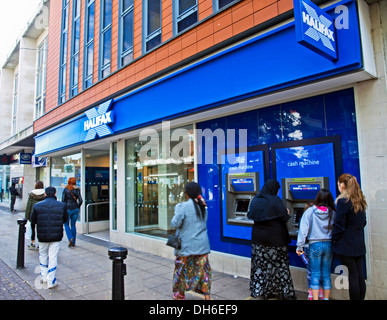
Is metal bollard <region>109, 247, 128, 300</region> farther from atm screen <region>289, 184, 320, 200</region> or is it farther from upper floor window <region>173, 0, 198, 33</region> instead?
upper floor window <region>173, 0, 198, 33</region>

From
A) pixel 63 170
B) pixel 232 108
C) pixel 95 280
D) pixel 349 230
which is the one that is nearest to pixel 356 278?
pixel 349 230

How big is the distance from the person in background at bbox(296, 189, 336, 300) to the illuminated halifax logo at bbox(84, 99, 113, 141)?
18.4 feet

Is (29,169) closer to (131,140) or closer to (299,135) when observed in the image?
(131,140)

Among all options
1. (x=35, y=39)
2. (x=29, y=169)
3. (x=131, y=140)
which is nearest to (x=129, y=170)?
(x=131, y=140)

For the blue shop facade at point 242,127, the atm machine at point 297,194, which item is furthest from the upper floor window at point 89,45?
the atm machine at point 297,194

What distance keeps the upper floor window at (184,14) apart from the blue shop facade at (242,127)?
1164 mm

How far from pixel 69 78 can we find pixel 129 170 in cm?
527

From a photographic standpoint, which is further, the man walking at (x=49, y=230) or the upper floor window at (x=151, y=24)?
the upper floor window at (x=151, y=24)

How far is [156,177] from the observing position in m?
7.61

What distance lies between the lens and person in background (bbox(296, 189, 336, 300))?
12.2 feet

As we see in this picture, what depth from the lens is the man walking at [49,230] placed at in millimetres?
4738

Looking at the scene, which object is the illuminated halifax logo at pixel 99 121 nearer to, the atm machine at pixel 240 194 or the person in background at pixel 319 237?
the atm machine at pixel 240 194

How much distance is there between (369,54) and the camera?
3.74 m
